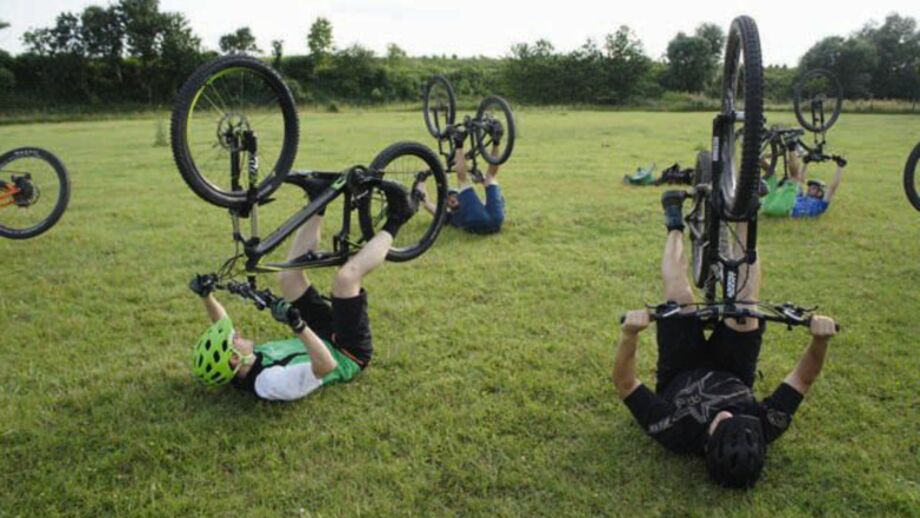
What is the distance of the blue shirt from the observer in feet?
34.7

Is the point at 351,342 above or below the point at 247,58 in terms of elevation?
below

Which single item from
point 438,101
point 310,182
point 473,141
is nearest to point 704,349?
point 310,182

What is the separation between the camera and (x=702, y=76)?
212ft

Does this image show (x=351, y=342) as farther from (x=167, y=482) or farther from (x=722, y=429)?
(x=722, y=429)

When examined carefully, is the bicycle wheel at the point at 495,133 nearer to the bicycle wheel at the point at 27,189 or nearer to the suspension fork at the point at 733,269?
the bicycle wheel at the point at 27,189

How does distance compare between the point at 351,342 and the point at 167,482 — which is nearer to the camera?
the point at 167,482

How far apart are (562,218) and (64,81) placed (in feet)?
186

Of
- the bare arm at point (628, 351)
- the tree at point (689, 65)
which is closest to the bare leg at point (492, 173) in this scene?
the bare arm at point (628, 351)

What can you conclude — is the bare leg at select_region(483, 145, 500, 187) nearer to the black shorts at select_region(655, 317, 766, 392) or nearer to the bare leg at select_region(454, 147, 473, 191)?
the bare leg at select_region(454, 147, 473, 191)

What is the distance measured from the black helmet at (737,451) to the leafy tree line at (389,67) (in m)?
43.7

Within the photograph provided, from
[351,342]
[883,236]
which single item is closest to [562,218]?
[883,236]

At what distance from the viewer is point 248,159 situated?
15.4 feet

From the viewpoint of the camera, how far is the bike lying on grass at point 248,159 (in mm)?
4211

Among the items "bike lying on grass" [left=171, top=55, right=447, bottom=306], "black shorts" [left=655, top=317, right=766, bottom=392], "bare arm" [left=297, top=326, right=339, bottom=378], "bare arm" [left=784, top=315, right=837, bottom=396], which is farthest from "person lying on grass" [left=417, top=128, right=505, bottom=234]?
"bare arm" [left=784, top=315, right=837, bottom=396]
